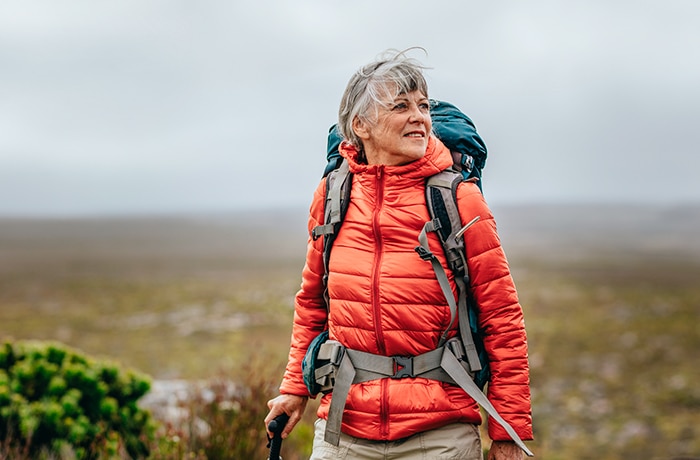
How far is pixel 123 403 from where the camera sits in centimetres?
493

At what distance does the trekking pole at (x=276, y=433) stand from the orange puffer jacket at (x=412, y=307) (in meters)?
0.40

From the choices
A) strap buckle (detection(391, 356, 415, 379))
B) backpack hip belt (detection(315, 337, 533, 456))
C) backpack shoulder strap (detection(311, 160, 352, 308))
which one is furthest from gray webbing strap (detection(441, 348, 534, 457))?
backpack shoulder strap (detection(311, 160, 352, 308))

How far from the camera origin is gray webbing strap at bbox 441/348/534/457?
88.4 inches

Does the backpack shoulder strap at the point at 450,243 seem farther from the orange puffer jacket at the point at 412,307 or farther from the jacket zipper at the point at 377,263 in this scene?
the jacket zipper at the point at 377,263

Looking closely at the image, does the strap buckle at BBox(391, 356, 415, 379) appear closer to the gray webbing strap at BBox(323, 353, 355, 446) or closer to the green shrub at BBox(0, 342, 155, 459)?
the gray webbing strap at BBox(323, 353, 355, 446)

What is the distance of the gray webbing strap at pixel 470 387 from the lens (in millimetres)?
2246

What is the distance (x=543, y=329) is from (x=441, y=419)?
1625 centimetres

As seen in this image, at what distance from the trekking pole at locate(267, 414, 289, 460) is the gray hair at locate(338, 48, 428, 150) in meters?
1.16

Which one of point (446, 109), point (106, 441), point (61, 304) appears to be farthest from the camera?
point (61, 304)

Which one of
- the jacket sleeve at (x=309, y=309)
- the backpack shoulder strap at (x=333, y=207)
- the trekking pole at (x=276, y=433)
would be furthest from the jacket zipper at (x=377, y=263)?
the trekking pole at (x=276, y=433)

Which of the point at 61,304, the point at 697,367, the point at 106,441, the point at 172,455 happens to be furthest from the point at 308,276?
the point at 61,304

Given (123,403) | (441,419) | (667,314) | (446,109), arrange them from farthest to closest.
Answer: (667,314) < (123,403) < (446,109) < (441,419)

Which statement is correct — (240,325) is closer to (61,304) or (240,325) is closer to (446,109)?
Answer: (61,304)

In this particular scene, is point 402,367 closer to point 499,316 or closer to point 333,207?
point 499,316
